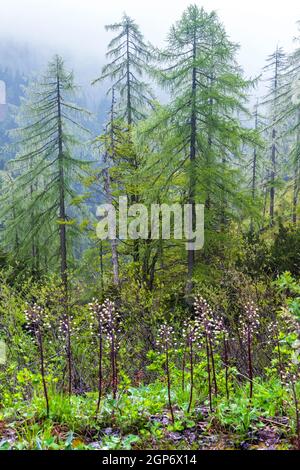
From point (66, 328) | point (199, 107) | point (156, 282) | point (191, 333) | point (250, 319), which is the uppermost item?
point (199, 107)

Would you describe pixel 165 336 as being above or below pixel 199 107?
below

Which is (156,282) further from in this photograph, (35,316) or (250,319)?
(35,316)

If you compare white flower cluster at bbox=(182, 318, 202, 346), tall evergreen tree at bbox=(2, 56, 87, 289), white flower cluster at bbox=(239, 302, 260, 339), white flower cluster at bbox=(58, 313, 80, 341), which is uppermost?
tall evergreen tree at bbox=(2, 56, 87, 289)

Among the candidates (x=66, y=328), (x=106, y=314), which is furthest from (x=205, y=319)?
(x=66, y=328)

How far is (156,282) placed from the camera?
1176cm

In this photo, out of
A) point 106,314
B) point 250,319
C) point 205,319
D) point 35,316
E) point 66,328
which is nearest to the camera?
point 205,319

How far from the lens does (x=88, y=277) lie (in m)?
15.8

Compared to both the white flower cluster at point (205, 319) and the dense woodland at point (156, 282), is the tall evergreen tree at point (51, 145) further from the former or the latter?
the white flower cluster at point (205, 319)

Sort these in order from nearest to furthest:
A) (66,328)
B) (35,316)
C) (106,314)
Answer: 1. (35,316)
2. (106,314)
3. (66,328)

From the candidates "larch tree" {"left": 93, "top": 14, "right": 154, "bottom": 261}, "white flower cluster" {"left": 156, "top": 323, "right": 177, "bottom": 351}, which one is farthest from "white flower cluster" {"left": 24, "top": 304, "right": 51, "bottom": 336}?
"larch tree" {"left": 93, "top": 14, "right": 154, "bottom": 261}

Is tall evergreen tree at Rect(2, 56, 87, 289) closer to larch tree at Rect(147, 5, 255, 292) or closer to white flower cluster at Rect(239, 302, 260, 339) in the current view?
larch tree at Rect(147, 5, 255, 292)

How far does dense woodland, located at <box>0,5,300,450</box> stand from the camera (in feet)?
10.7

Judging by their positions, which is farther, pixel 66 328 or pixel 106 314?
pixel 66 328

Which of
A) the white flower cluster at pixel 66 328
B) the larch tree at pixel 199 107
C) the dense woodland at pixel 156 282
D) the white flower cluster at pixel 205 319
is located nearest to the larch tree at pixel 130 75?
the dense woodland at pixel 156 282
